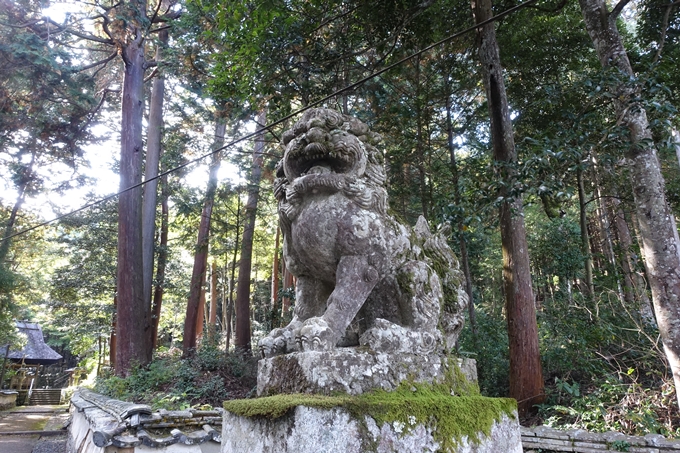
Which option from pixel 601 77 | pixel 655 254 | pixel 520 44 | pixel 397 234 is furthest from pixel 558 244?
pixel 397 234

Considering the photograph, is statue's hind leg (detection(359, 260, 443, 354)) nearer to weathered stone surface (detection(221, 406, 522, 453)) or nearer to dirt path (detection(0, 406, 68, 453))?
weathered stone surface (detection(221, 406, 522, 453))

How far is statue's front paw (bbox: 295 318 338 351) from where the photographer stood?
1.81m

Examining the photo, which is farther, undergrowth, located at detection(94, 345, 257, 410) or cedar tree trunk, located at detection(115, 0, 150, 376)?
cedar tree trunk, located at detection(115, 0, 150, 376)

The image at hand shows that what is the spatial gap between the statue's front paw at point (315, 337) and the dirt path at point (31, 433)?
26.7 feet

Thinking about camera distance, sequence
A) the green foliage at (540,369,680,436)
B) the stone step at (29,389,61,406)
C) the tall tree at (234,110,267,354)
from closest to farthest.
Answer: the green foliage at (540,369,680,436) < the tall tree at (234,110,267,354) < the stone step at (29,389,61,406)

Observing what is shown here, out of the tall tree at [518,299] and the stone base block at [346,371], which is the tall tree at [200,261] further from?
the stone base block at [346,371]

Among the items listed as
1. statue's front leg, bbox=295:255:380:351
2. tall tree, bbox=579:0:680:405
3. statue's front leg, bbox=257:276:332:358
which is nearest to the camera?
statue's front leg, bbox=295:255:380:351

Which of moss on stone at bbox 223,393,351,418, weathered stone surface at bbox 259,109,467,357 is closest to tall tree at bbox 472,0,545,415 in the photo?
weathered stone surface at bbox 259,109,467,357

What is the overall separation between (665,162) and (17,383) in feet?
80.2

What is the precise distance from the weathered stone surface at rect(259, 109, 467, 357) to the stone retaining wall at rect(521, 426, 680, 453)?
2274mm

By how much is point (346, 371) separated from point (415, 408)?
290 mm

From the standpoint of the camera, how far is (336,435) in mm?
1538

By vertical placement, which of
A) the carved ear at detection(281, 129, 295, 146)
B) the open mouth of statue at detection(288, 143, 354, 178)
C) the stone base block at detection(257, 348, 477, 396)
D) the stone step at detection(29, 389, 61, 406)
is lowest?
the stone step at detection(29, 389, 61, 406)

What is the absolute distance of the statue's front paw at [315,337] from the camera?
1811mm
